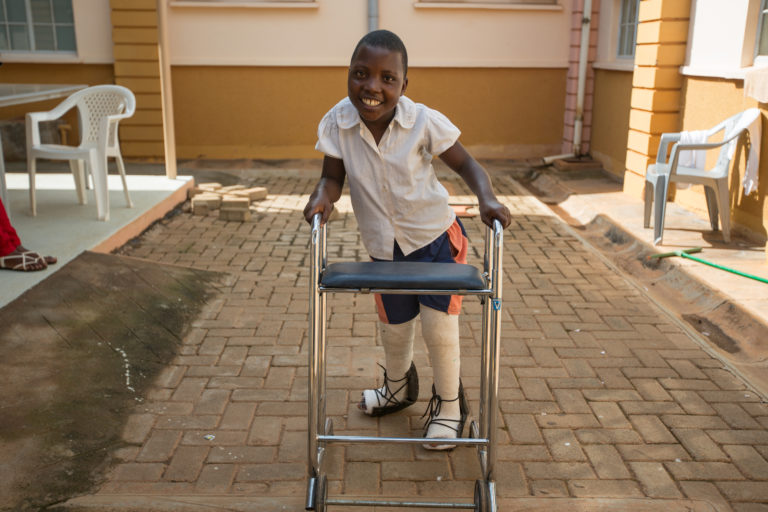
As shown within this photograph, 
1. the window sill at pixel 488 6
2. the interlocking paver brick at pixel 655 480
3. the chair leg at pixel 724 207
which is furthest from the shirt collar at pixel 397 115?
the window sill at pixel 488 6

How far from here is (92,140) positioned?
7.15 metres

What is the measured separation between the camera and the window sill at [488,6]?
11367 millimetres

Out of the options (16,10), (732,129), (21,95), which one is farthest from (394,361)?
(16,10)

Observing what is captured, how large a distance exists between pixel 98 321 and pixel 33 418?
1.12 metres

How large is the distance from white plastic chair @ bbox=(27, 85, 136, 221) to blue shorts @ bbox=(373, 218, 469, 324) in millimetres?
4068

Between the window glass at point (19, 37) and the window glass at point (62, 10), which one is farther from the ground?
the window glass at point (62, 10)

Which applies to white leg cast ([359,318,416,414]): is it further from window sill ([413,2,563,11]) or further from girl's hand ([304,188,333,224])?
window sill ([413,2,563,11])

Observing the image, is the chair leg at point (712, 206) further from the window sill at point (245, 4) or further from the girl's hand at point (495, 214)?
the window sill at point (245, 4)

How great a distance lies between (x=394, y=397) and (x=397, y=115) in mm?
1382

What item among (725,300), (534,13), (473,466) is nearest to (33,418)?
(473,466)

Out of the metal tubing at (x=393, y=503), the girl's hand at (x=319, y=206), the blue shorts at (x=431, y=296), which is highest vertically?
the girl's hand at (x=319, y=206)

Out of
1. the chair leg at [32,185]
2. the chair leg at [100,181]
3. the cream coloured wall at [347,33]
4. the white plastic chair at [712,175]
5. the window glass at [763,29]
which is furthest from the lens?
the cream coloured wall at [347,33]

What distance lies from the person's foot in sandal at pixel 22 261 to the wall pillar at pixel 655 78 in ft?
21.0

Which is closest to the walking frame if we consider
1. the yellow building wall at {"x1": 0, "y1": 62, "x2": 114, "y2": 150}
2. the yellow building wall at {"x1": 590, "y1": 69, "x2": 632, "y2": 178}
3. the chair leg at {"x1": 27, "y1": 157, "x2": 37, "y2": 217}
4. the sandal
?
the sandal
